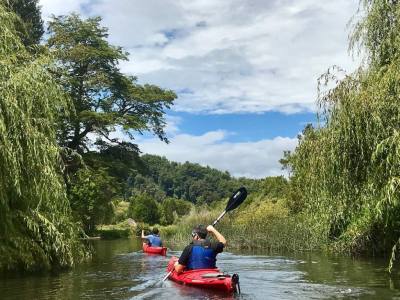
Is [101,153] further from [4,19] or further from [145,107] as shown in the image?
[4,19]

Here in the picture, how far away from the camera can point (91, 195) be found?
30.5 metres

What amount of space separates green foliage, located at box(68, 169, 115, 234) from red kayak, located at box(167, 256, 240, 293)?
1775cm

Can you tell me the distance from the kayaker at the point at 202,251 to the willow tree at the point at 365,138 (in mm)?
3334

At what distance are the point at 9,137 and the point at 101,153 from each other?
25.9 meters

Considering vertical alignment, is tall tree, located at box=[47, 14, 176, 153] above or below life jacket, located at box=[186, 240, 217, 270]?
above

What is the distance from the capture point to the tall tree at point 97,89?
34844 millimetres

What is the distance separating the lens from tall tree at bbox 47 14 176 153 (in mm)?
34844

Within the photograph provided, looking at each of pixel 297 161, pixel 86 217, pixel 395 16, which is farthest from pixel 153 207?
pixel 395 16

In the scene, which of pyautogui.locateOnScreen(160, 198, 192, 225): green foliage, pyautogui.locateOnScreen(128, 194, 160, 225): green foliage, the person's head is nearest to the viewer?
the person's head

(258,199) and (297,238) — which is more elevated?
(258,199)

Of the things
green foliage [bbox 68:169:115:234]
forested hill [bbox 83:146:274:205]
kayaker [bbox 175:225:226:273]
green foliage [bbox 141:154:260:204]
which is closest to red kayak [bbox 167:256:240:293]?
kayaker [bbox 175:225:226:273]

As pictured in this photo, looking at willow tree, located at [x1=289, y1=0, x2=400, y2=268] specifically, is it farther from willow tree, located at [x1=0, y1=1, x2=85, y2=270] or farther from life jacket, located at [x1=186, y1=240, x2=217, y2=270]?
willow tree, located at [x1=0, y1=1, x2=85, y2=270]

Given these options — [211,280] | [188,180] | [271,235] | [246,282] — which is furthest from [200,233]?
[188,180]

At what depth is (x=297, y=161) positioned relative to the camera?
51.2 feet
